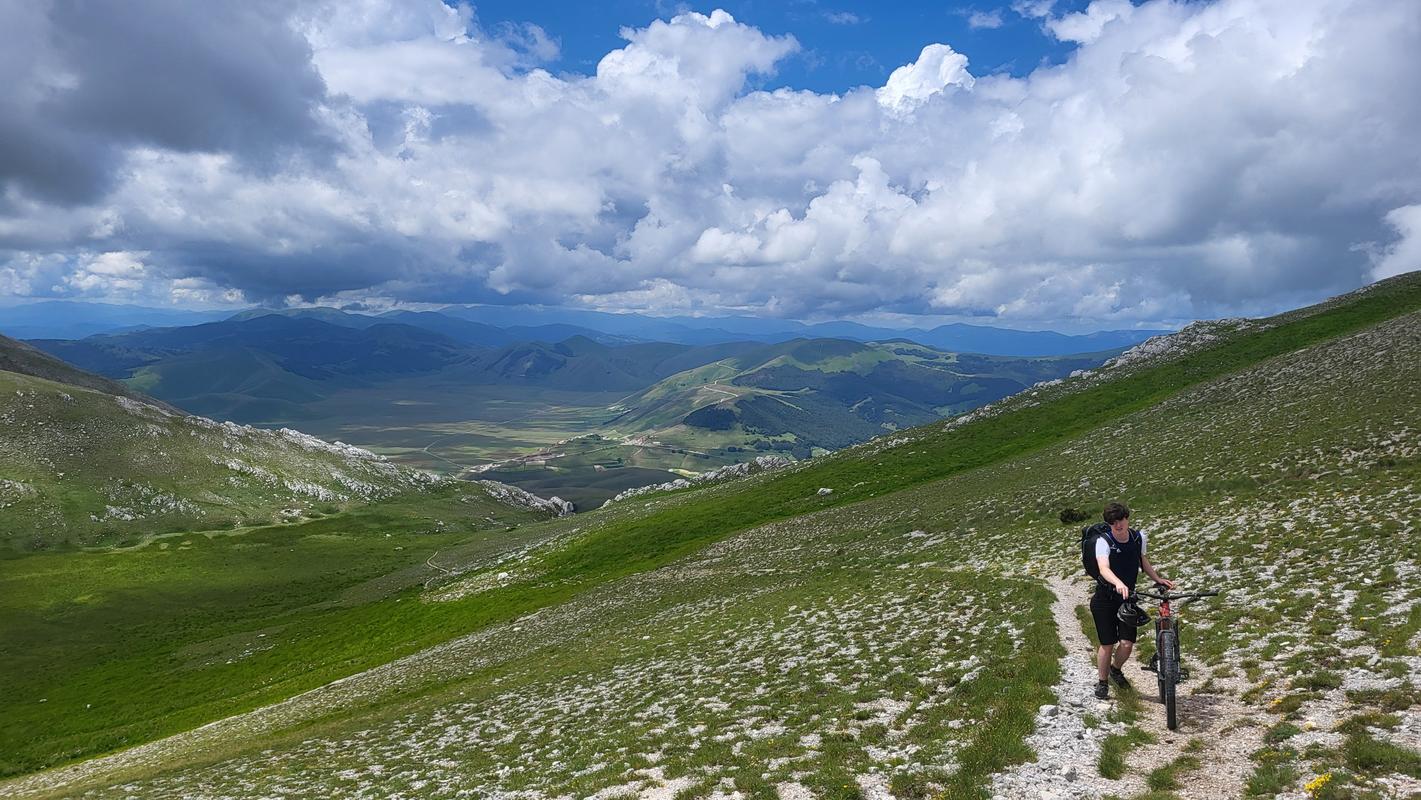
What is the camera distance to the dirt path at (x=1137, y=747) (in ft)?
40.8

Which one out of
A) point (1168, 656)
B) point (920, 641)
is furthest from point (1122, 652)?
point (920, 641)

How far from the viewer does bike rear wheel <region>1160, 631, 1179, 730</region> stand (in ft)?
47.9

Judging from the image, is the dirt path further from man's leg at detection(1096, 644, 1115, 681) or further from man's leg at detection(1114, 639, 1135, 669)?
man's leg at detection(1114, 639, 1135, 669)

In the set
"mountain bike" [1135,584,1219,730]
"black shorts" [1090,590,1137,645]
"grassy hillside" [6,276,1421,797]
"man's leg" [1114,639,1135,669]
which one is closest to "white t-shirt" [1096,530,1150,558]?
"black shorts" [1090,590,1137,645]

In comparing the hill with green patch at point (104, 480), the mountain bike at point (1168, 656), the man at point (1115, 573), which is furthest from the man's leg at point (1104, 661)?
the hill with green patch at point (104, 480)

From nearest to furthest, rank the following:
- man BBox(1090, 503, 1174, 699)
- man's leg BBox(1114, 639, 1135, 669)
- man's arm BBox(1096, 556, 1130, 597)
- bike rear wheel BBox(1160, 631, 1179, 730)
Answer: bike rear wheel BBox(1160, 631, 1179, 730), man's arm BBox(1096, 556, 1130, 597), man BBox(1090, 503, 1174, 699), man's leg BBox(1114, 639, 1135, 669)

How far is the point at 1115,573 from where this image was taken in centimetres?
1555

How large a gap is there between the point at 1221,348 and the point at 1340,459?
8838 cm

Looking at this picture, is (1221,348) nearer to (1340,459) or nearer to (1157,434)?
(1157,434)

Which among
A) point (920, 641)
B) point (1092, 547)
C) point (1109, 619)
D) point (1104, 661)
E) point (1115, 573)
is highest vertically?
point (1092, 547)

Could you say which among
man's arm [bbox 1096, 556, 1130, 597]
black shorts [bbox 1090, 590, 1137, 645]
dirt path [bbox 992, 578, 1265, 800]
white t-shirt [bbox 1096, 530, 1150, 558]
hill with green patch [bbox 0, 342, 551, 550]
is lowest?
hill with green patch [bbox 0, 342, 551, 550]

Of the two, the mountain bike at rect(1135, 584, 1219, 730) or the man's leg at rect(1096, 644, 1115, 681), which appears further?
the man's leg at rect(1096, 644, 1115, 681)

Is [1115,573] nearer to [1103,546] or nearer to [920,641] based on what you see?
[1103,546]

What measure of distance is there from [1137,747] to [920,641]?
12.6m
